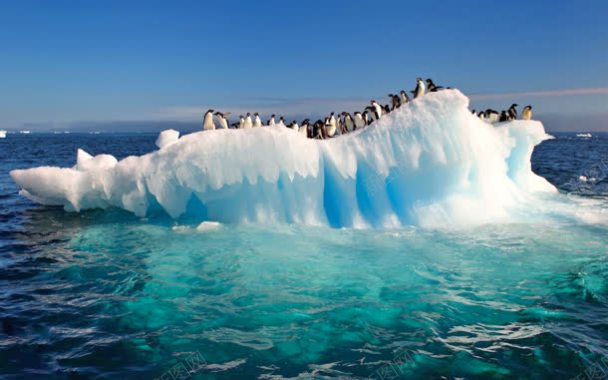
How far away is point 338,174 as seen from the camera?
1113 centimetres

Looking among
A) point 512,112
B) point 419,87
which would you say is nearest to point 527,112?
point 512,112

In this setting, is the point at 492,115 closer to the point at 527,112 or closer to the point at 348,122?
the point at 527,112

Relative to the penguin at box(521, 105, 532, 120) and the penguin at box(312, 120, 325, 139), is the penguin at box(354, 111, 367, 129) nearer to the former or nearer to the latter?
the penguin at box(312, 120, 325, 139)

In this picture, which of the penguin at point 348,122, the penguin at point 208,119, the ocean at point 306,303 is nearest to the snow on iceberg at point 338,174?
the ocean at point 306,303

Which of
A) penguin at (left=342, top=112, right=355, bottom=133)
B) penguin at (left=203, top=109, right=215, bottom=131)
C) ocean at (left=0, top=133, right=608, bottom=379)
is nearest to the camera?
ocean at (left=0, top=133, right=608, bottom=379)

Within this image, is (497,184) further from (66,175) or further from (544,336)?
(66,175)

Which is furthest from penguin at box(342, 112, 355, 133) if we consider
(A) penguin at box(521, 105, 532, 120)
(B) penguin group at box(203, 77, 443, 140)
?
(A) penguin at box(521, 105, 532, 120)

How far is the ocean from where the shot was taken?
5.56 meters

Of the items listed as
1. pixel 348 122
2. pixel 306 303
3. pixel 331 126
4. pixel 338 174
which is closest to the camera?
pixel 306 303

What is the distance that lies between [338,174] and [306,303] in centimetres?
455

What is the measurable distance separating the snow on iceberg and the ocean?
0.65 m

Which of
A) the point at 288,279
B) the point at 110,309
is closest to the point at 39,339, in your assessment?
the point at 110,309

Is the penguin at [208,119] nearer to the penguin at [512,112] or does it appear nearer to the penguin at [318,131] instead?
the penguin at [318,131]

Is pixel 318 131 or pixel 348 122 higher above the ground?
pixel 348 122
